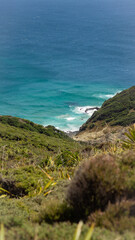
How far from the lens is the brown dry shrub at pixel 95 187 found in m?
4.18

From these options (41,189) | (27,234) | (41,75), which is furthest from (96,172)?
(41,75)

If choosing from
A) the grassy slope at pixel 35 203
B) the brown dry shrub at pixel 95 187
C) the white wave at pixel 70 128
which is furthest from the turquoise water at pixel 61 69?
the brown dry shrub at pixel 95 187

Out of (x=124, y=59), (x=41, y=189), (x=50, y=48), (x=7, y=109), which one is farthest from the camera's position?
(x=50, y=48)

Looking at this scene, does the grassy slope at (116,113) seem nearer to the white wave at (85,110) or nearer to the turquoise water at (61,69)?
the turquoise water at (61,69)

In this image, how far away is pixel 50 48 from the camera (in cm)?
10269

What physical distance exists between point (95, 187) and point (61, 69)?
76236 mm

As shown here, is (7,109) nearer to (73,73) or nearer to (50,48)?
(73,73)

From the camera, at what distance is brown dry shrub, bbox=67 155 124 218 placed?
4.18 metres

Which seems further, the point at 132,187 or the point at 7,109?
the point at 7,109

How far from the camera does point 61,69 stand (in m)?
78.3

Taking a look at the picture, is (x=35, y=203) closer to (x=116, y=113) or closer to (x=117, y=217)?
(x=117, y=217)

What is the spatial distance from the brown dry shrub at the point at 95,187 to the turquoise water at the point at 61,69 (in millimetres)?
43934

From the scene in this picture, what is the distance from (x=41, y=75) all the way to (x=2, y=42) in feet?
146

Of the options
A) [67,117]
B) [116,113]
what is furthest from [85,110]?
[116,113]
